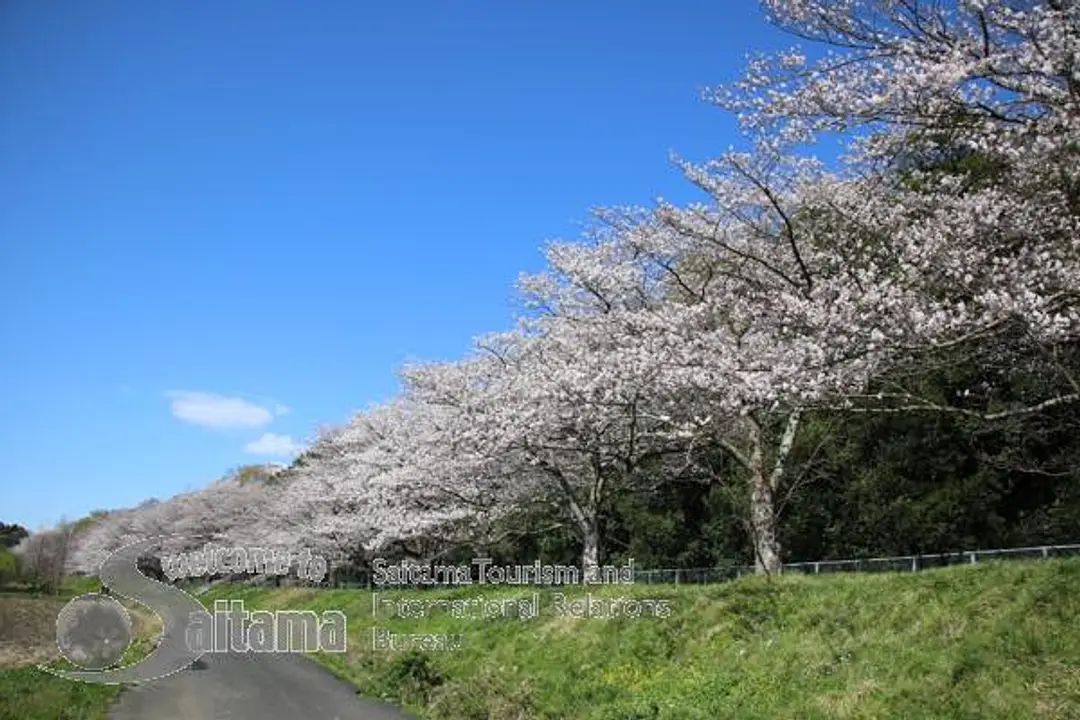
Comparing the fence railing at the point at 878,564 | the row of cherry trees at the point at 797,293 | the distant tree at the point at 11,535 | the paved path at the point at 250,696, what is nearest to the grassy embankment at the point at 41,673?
the paved path at the point at 250,696

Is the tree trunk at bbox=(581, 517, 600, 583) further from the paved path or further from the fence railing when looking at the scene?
the paved path

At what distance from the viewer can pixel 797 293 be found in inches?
609

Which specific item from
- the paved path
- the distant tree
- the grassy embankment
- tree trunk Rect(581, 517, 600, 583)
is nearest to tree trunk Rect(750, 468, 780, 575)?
tree trunk Rect(581, 517, 600, 583)

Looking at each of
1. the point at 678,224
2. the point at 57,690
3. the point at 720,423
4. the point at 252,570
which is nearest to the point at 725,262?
the point at 678,224

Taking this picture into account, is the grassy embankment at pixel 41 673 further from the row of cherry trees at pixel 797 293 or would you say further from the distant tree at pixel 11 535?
the distant tree at pixel 11 535

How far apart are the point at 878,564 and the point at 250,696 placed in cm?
1372

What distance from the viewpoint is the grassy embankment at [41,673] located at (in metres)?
16.2

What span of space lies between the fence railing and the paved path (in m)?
8.33

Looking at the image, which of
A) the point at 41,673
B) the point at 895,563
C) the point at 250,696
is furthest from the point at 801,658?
the point at 41,673

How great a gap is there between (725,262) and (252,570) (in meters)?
57.8

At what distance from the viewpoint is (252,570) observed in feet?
218

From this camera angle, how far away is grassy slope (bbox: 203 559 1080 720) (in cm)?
849

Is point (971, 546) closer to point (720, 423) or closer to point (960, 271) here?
point (720, 423)

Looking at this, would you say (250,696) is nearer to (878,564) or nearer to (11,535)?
(878,564)
